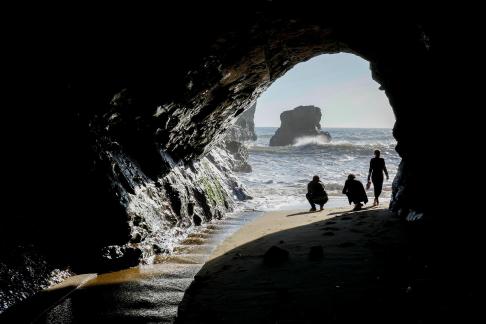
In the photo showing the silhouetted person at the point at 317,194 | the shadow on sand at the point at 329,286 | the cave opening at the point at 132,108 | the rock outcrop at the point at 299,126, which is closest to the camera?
the shadow on sand at the point at 329,286

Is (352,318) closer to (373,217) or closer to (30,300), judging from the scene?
(30,300)

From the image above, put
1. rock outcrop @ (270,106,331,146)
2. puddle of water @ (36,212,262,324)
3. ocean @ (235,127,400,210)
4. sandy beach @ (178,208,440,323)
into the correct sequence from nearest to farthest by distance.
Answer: sandy beach @ (178,208,440,323)
puddle of water @ (36,212,262,324)
ocean @ (235,127,400,210)
rock outcrop @ (270,106,331,146)

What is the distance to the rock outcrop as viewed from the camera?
6247 cm

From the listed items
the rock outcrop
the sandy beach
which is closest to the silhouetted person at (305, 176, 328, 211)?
the sandy beach

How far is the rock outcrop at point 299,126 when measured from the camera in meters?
62.5

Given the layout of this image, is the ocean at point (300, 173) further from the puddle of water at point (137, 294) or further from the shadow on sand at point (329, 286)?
the puddle of water at point (137, 294)

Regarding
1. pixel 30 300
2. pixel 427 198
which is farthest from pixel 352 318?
pixel 427 198

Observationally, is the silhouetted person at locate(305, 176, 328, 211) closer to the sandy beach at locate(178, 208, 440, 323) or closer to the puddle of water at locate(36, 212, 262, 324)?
the sandy beach at locate(178, 208, 440, 323)

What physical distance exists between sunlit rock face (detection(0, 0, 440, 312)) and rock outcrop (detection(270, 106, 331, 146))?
54.5 m

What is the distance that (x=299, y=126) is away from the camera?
65562mm

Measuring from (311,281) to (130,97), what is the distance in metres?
4.39

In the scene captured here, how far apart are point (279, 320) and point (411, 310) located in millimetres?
1113

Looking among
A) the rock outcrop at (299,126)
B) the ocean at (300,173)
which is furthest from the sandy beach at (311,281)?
the rock outcrop at (299,126)

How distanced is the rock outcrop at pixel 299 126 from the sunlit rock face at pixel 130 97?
54484 millimetres
